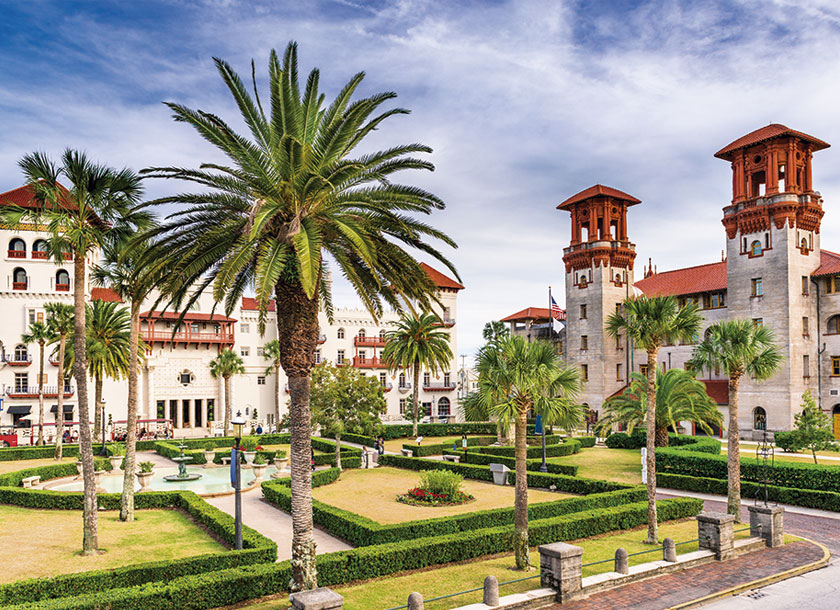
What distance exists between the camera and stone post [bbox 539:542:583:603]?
15727 millimetres

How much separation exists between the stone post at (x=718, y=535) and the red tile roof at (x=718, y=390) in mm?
40202

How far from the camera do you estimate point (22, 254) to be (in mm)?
59000

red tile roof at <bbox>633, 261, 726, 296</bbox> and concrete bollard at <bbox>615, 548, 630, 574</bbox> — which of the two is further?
red tile roof at <bbox>633, 261, 726, 296</bbox>

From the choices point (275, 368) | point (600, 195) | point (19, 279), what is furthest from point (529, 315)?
point (19, 279)

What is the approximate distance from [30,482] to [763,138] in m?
58.9

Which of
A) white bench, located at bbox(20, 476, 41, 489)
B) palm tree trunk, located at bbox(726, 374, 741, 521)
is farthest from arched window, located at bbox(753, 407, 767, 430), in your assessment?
white bench, located at bbox(20, 476, 41, 489)

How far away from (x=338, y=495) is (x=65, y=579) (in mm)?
16347

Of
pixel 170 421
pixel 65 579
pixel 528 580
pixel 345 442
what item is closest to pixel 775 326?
pixel 345 442

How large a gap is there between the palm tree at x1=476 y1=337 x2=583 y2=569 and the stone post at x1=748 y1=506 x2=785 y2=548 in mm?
8719

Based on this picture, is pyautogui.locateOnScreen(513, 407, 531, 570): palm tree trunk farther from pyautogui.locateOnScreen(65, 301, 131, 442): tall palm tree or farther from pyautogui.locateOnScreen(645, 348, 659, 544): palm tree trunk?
pyautogui.locateOnScreen(65, 301, 131, 442): tall palm tree

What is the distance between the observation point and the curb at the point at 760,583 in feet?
52.1

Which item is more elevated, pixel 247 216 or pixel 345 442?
pixel 247 216

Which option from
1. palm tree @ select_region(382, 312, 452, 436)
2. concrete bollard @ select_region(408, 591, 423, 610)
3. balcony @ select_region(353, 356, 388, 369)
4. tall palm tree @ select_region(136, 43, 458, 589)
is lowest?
concrete bollard @ select_region(408, 591, 423, 610)

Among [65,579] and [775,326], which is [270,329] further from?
[65,579]
